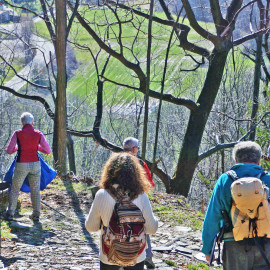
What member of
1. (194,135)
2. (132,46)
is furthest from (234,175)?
(132,46)

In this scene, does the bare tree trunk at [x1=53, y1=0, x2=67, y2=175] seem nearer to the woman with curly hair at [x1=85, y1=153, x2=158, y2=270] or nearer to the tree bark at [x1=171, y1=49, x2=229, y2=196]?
the tree bark at [x1=171, y1=49, x2=229, y2=196]

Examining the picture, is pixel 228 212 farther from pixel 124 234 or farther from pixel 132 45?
pixel 132 45

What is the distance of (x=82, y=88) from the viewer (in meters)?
77.4

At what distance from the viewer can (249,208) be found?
153 inches

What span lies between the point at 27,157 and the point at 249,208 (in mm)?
5309

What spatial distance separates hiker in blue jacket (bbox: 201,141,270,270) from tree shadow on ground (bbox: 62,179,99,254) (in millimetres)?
3505

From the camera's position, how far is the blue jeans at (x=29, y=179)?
27.9 feet

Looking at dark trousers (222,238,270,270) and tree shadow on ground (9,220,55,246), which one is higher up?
dark trousers (222,238,270,270)

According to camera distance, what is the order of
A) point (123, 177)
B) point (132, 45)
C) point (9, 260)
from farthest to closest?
point (132, 45), point (9, 260), point (123, 177)

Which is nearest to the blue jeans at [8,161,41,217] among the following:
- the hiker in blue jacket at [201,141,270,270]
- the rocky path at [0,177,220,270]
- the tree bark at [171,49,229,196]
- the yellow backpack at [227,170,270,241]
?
the rocky path at [0,177,220,270]

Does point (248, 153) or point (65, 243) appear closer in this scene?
point (248, 153)

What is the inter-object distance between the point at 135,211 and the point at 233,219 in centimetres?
79

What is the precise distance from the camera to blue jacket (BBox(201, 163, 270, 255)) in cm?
410

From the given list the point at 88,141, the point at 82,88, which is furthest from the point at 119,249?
the point at 82,88
